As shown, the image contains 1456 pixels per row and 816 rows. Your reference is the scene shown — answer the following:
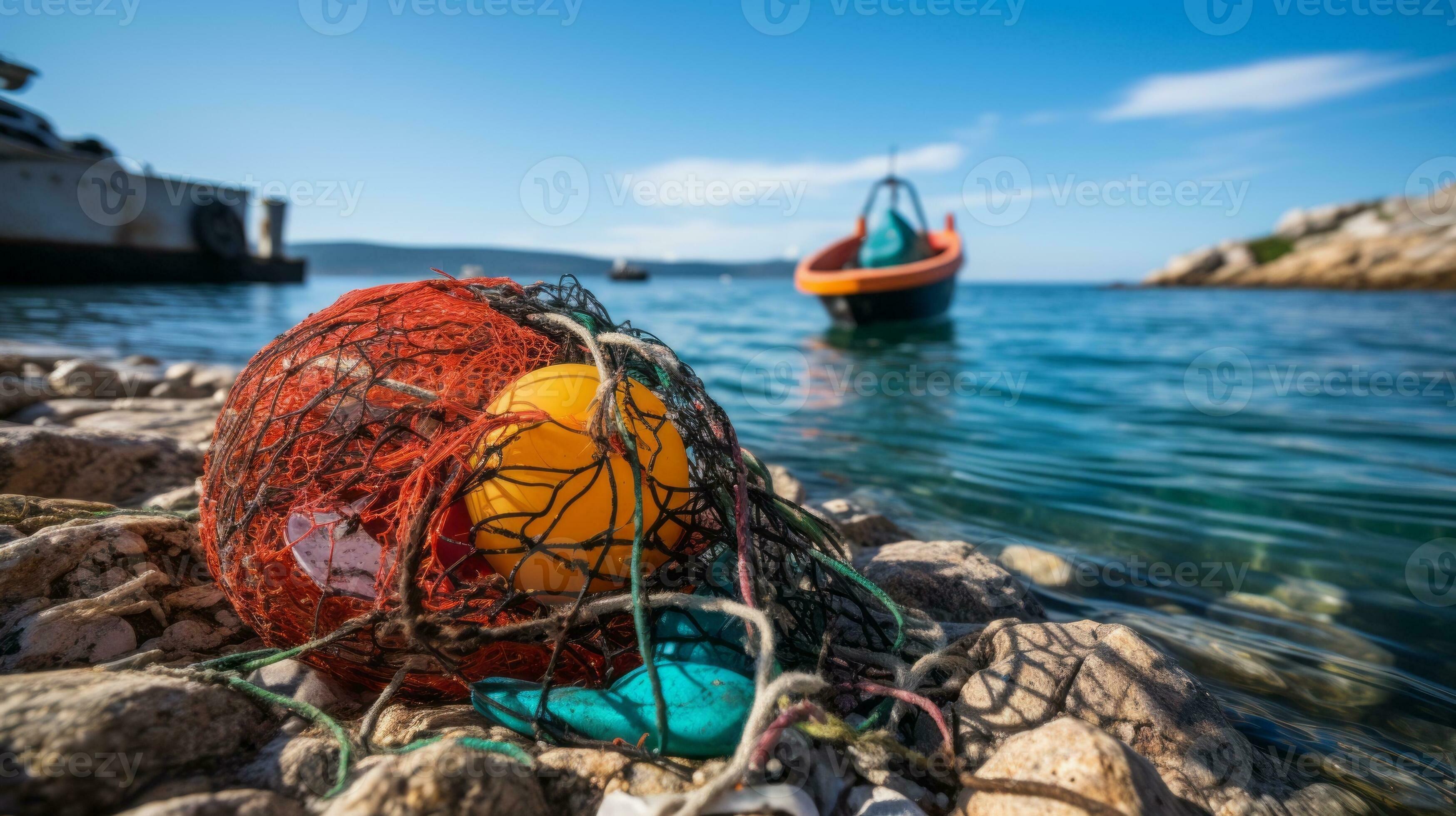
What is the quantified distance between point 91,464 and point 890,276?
15176mm

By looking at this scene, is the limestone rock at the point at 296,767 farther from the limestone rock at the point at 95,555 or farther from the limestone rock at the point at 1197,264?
the limestone rock at the point at 1197,264

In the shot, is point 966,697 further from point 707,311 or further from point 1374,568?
point 707,311

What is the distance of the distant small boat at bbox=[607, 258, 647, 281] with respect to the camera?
72938mm

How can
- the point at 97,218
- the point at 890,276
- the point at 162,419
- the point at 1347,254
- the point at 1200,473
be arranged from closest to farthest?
the point at 162,419 → the point at 1200,473 → the point at 890,276 → the point at 97,218 → the point at 1347,254

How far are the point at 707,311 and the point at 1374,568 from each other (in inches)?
1086

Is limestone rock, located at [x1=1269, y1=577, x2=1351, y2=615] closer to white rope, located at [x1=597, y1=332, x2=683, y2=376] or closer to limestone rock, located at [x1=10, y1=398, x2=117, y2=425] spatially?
white rope, located at [x1=597, y1=332, x2=683, y2=376]

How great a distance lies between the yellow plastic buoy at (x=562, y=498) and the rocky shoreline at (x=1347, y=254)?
174ft

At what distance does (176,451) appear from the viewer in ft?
13.4

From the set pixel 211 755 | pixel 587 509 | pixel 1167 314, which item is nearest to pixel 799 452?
pixel 587 509

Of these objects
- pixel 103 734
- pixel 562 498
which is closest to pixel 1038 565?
pixel 562 498

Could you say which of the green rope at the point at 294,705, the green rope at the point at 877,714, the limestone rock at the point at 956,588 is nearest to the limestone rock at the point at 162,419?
the green rope at the point at 294,705

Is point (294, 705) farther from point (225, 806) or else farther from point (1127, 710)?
point (1127, 710)

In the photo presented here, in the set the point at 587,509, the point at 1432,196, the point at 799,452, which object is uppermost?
the point at 1432,196

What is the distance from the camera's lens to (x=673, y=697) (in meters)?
1.88
